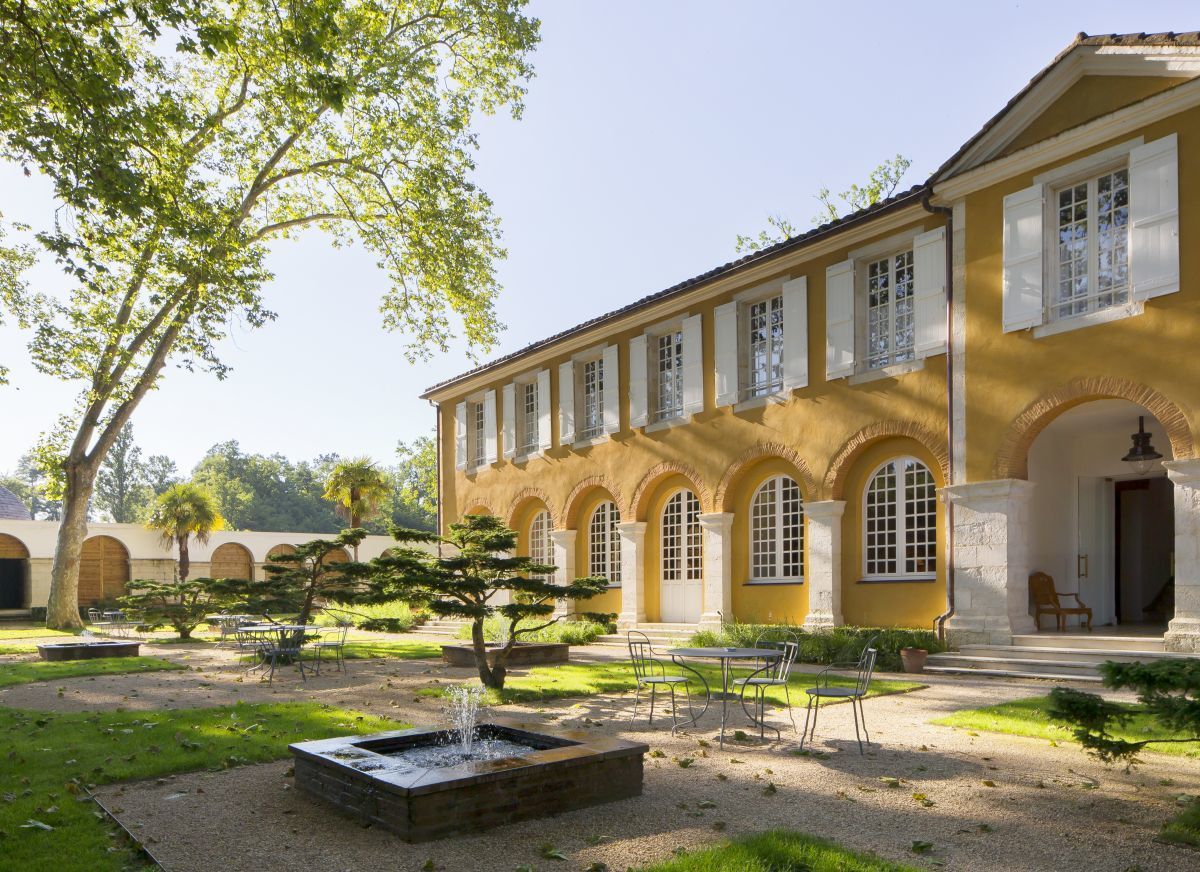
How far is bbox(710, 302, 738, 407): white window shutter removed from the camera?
1800 cm

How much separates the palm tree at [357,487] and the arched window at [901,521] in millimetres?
19959

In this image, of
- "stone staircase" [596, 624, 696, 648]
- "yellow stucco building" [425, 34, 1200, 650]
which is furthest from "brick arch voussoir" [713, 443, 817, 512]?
"stone staircase" [596, 624, 696, 648]

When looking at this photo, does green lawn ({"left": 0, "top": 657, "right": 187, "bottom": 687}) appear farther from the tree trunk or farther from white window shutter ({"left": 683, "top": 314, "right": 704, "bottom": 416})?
white window shutter ({"left": 683, "top": 314, "right": 704, "bottom": 416})

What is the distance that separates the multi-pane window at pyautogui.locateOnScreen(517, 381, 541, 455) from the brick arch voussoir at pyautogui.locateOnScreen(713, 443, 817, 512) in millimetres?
7869

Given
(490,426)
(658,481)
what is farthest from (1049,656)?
(490,426)

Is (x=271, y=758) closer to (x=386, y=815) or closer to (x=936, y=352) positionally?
(x=386, y=815)

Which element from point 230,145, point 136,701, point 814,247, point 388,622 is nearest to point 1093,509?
point 814,247

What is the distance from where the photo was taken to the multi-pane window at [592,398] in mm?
22234

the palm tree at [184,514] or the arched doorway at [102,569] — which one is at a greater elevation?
the palm tree at [184,514]

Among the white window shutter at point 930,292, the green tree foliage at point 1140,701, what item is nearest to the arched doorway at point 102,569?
the white window shutter at point 930,292

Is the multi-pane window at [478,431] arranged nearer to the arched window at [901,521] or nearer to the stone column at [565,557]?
the stone column at [565,557]

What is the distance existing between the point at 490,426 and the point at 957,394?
14.8m

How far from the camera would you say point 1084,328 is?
12.4 m

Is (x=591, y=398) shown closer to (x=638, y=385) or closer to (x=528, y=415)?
(x=638, y=385)
